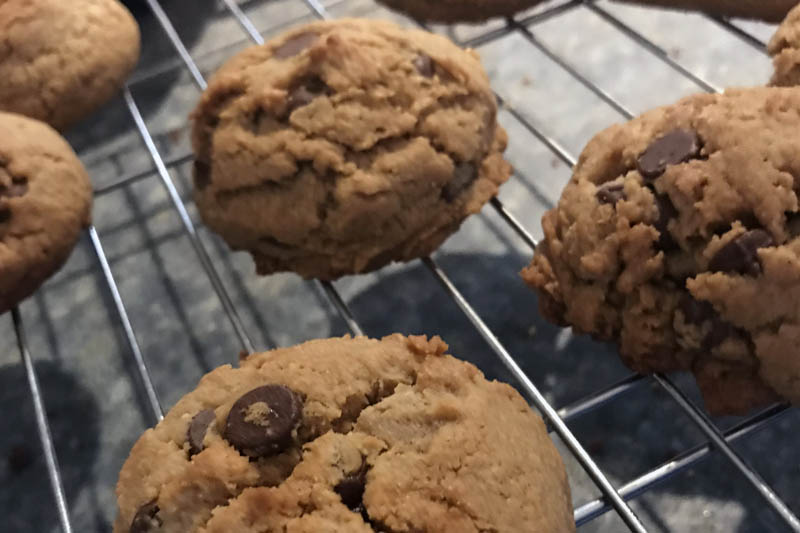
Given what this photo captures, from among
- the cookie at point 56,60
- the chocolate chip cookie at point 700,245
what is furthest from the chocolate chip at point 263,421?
the cookie at point 56,60

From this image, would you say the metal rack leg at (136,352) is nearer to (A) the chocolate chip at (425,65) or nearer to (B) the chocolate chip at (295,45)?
(B) the chocolate chip at (295,45)

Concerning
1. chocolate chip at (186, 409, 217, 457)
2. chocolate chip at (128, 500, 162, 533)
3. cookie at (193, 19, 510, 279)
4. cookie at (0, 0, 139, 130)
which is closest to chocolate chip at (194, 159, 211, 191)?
cookie at (193, 19, 510, 279)

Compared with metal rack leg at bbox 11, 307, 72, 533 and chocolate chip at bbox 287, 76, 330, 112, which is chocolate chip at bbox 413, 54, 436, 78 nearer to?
chocolate chip at bbox 287, 76, 330, 112

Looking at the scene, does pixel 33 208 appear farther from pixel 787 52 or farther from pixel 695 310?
pixel 787 52

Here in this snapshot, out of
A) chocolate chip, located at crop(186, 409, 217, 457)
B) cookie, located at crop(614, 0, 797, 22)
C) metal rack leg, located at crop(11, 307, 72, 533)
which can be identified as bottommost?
metal rack leg, located at crop(11, 307, 72, 533)

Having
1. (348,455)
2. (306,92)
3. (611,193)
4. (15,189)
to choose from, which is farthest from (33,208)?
(611,193)
